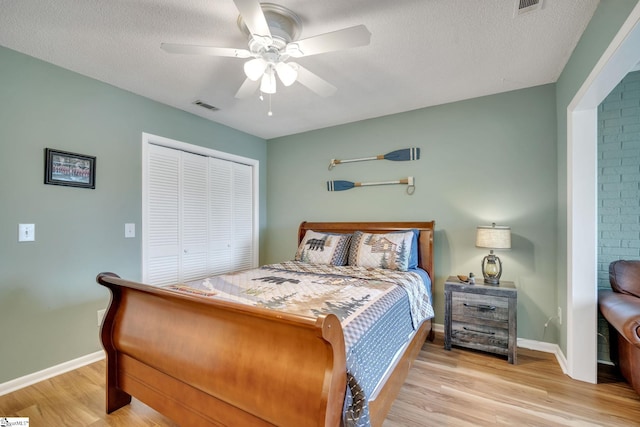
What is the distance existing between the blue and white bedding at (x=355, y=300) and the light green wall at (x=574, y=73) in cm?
108

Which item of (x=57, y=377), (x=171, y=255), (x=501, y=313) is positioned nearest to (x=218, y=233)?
(x=171, y=255)

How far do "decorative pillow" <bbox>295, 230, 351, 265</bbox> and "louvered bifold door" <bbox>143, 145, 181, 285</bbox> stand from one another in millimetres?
1383

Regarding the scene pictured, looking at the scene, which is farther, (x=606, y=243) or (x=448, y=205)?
(x=448, y=205)

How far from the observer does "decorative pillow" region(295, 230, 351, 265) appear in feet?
9.95

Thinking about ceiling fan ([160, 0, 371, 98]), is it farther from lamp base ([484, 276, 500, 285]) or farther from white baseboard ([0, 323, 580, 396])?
white baseboard ([0, 323, 580, 396])

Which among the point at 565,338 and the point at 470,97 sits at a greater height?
the point at 470,97

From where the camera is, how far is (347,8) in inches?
65.2

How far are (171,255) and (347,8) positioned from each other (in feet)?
9.23

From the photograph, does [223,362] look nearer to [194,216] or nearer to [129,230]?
[129,230]

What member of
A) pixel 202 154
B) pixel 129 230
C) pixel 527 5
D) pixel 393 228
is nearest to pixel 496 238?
pixel 393 228

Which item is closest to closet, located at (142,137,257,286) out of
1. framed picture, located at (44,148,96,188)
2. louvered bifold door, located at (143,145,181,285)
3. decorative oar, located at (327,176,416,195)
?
A: louvered bifold door, located at (143,145,181,285)

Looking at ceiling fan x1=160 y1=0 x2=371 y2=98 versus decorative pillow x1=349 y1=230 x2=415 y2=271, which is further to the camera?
decorative pillow x1=349 y1=230 x2=415 y2=271

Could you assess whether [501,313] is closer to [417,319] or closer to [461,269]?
[461,269]

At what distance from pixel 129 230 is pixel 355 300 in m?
2.29
